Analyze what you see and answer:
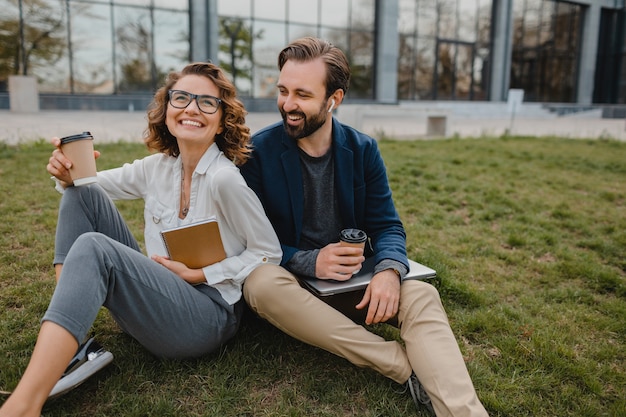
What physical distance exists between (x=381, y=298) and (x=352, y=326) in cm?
18

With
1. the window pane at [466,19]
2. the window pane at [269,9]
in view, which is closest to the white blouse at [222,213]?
the window pane at [269,9]

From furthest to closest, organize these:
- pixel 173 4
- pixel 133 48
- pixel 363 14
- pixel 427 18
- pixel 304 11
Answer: pixel 427 18 < pixel 363 14 < pixel 304 11 < pixel 173 4 < pixel 133 48

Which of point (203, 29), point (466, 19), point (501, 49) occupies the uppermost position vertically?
point (466, 19)

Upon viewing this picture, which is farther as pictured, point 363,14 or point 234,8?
point 363,14

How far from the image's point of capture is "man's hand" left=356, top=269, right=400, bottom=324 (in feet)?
7.49

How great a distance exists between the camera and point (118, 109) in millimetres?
17672

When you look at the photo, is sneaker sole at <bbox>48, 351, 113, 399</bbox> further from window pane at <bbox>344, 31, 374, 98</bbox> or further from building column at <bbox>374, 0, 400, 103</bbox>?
building column at <bbox>374, 0, 400, 103</bbox>

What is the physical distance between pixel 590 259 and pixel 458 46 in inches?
923

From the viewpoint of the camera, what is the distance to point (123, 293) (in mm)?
1986

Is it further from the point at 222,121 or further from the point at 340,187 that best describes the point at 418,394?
the point at 222,121

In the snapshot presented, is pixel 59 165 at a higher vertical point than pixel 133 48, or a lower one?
lower

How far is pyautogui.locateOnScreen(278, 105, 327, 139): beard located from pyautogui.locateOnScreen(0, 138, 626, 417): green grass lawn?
1012mm

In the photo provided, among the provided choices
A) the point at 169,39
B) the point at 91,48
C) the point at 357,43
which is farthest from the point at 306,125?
the point at 357,43

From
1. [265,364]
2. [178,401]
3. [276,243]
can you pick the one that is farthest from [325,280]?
[178,401]
